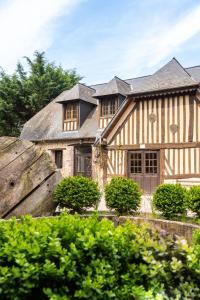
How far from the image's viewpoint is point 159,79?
12.9 m

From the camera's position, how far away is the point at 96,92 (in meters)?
16.0

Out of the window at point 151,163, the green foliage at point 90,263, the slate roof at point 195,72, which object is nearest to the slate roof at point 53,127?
the window at point 151,163

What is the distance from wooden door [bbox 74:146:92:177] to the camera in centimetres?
1590

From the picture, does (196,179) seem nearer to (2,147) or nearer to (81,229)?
(2,147)

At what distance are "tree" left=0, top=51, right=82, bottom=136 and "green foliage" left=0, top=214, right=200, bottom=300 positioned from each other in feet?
76.0

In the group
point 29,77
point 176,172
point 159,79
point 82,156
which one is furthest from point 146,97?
point 29,77

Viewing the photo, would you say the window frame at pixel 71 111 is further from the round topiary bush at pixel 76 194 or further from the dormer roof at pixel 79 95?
the round topiary bush at pixel 76 194

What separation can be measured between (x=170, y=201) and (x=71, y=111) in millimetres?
11053

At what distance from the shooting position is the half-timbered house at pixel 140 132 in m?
12.0

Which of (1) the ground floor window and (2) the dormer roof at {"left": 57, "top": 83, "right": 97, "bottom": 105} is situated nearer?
(2) the dormer roof at {"left": 57, "top": 83, "right": 97, "bottom": 105}

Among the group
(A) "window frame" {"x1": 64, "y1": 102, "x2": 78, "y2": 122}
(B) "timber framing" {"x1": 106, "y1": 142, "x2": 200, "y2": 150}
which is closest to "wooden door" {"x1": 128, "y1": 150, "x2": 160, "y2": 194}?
(B) "timber framing" {"x1": 106, "y1": 142, "x2": 200, "y2": 150}

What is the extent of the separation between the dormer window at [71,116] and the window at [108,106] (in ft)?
5.59

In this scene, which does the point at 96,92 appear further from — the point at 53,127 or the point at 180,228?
the point at 180,228

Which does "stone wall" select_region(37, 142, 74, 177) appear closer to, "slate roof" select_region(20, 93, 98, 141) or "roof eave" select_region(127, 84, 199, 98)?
"slate roof" select_region(20, 93, 98, 141)
